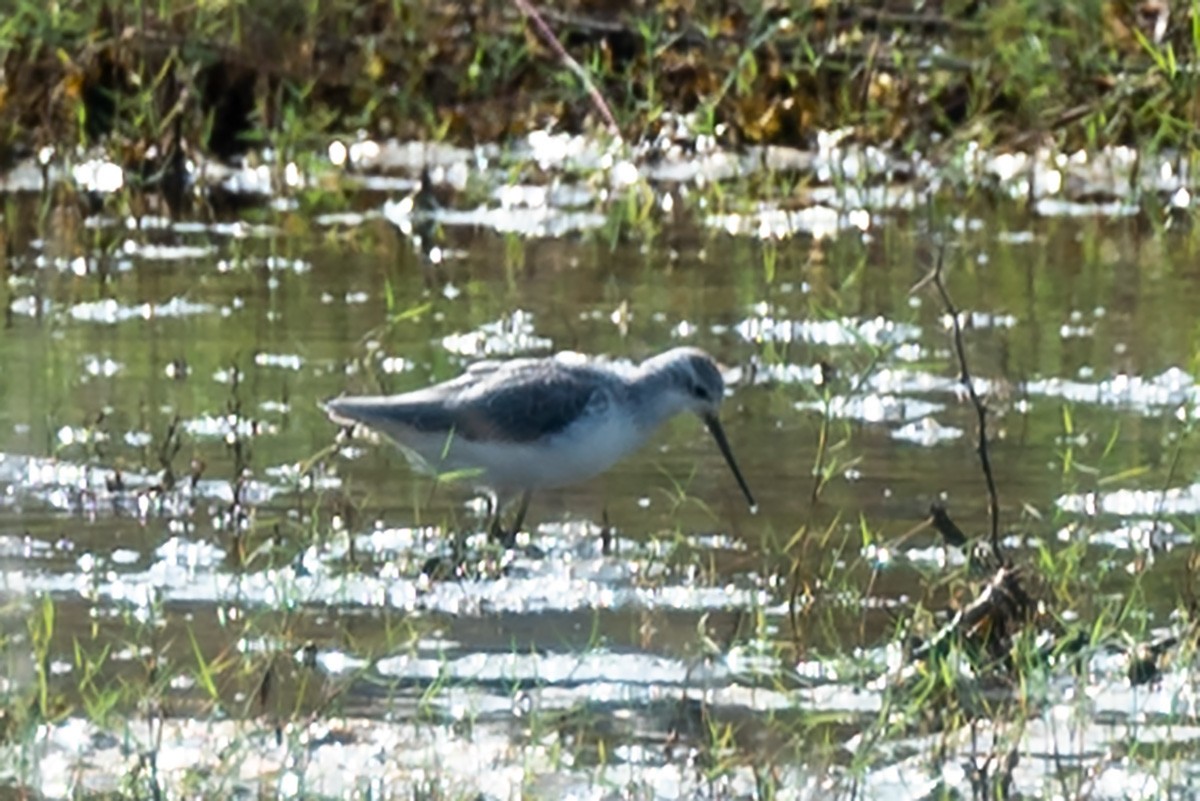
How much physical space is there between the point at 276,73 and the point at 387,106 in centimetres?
63

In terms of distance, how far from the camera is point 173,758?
5.32 m

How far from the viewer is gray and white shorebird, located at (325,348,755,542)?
24.0ft

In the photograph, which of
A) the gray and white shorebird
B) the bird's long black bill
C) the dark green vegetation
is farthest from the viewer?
the dark green vegetation

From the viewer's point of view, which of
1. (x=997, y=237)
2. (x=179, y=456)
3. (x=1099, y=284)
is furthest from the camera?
(x=997, y=237)

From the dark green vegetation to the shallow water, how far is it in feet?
2.24

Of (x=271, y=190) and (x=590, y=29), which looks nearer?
(x=271, y=190)

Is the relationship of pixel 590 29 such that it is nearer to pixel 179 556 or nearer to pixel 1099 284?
pixel 1099 284

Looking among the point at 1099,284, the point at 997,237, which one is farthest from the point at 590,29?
the point at 1099,284

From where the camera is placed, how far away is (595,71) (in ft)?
42.5

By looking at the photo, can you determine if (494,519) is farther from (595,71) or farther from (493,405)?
(595,71)

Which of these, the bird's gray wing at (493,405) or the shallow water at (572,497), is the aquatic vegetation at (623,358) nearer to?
the shallow water at (572,497)

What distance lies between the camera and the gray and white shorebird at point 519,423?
288 inches

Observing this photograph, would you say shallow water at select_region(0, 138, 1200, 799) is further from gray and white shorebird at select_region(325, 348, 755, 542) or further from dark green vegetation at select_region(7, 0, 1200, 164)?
dark green vegetation at select_region(7, 0, 1200, 164)

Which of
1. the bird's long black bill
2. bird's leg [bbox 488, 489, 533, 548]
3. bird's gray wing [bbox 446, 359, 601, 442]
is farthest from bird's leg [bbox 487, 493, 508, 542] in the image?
the bird's long black bill
